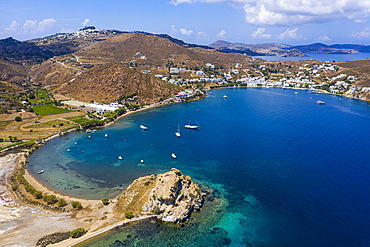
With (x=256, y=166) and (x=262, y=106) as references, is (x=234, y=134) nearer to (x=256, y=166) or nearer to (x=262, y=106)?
(x=256, y=166)

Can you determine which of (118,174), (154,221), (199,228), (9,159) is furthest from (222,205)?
(9,159)

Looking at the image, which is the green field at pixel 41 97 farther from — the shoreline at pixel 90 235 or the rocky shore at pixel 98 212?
the shoreline at pixel 90 235

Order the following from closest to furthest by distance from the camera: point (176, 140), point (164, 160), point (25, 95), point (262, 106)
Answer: point (164, 160), point (176, 140), point (262, 106), point (25, 95)

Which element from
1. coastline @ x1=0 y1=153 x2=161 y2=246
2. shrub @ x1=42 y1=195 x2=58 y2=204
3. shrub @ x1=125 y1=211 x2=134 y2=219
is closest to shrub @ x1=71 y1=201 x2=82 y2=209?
coastline @ x1=0 y1=153 x2=161 y2=246

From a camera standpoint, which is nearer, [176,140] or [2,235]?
[2,235]

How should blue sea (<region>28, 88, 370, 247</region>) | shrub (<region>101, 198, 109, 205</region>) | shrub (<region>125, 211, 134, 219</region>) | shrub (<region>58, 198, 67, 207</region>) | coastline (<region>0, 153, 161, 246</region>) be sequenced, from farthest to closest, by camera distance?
shrub (<region>101, 198, 109, 205</region>) → shrub (<region>58, 198, 67, 207</region>) → shrub (<region>125, 211, 134, 219</region>) → blue sea (<region>28, 88, 370, 247</region>) → coastline (<region>0, 153, 161, 246</region>)

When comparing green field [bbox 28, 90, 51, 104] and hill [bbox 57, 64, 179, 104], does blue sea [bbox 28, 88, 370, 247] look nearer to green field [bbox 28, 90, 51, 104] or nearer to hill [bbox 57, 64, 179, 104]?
hill [bbox 57, 64, 179, 104]

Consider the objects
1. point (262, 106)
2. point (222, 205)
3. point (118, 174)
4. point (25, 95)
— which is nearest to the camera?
point (222, 205)
